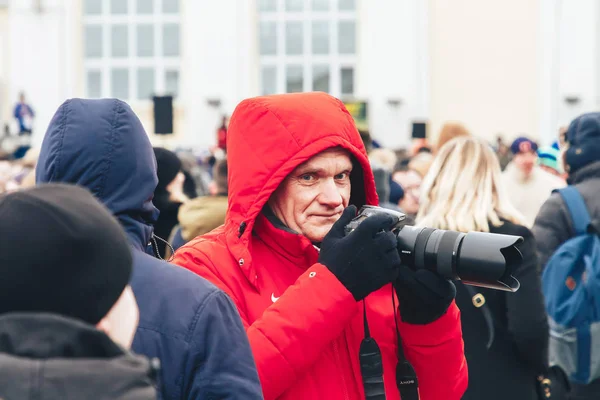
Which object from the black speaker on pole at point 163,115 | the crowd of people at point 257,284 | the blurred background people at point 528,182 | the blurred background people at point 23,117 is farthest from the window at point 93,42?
the crowd of people at point 257,284

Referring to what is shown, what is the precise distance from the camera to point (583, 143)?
4738mm

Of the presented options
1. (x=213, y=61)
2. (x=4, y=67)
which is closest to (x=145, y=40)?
(x=213, y=61)

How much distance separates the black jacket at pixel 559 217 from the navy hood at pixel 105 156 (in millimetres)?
2944

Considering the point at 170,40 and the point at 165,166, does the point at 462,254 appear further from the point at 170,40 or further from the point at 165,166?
the point at 170,40

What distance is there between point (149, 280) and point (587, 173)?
3.25 meters

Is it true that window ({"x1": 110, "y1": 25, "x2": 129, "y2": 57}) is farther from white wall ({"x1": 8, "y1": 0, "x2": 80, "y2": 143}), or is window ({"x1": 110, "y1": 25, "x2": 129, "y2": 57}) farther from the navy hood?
the navy hood

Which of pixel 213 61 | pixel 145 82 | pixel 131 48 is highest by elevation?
pixel 131 48

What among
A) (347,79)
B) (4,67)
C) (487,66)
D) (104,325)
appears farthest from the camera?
(347,79)

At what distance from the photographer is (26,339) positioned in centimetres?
126

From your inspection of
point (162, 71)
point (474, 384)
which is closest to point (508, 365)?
point (474, 384)

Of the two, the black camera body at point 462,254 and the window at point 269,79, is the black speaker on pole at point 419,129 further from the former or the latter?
the black camera body at point 462,254

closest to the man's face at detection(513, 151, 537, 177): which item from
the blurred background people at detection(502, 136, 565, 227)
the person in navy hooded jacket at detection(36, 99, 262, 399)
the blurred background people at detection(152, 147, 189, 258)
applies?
the blurred background people at detection(502, 136, 565, 227)

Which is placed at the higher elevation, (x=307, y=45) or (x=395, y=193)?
(x=307, y=45)

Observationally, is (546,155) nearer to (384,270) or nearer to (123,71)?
(384,270)
